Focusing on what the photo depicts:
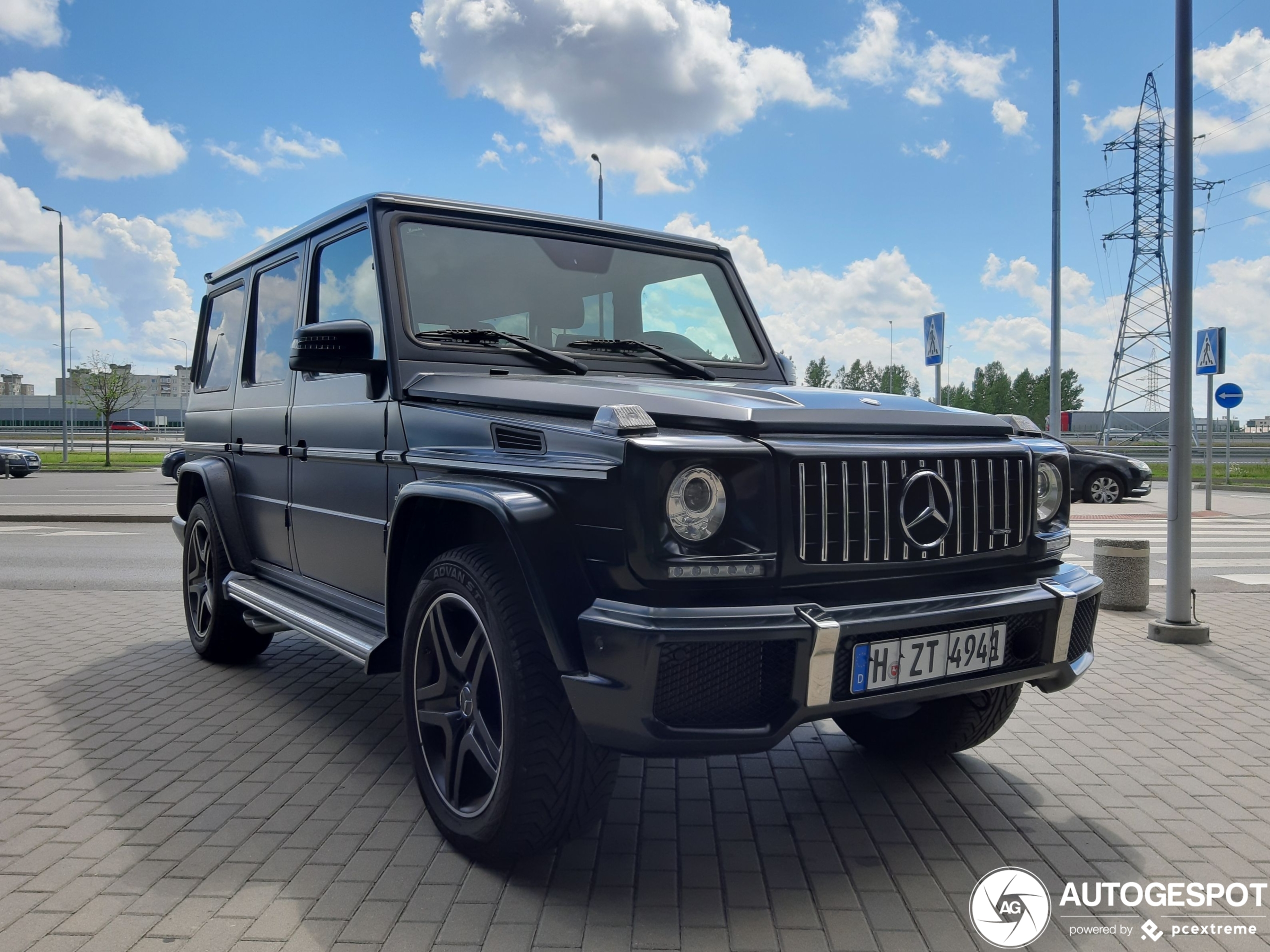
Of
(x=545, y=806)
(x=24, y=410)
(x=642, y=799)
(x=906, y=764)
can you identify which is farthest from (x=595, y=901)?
(x=24, y=410)

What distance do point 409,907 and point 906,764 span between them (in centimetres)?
215

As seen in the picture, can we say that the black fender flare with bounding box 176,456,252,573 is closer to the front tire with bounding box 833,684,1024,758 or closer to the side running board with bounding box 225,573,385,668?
the side running board with bounding box 225,573,385,668

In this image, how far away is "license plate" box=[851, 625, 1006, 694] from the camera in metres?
2.66

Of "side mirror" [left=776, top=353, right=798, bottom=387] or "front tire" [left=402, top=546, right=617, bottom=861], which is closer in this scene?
"front tire" [left=402, top=546, right=617, bottom=861]

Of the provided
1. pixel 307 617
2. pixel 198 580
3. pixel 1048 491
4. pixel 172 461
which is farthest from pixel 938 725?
pixel 172 461

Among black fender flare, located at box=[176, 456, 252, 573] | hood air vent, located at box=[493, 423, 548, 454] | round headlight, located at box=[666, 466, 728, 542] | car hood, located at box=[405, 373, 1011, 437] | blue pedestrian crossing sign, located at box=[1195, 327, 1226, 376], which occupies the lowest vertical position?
black fender flare, located at box=[176, 456, 252, 573]

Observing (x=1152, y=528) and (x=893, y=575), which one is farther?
(x=1152, y=528)

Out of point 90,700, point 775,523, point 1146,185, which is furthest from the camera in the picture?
point 1146,185

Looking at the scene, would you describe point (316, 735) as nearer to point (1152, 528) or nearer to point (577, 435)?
point (577, 435)

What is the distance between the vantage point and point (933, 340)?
39.8 feet

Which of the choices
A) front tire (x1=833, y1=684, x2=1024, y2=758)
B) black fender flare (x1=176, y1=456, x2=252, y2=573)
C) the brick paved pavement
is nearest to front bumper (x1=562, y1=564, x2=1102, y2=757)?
the brick paved pavement

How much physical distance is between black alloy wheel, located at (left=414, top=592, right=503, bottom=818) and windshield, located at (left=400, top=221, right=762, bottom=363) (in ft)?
3.98

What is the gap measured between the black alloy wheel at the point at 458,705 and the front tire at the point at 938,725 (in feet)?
4.87

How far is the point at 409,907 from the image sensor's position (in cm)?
271
